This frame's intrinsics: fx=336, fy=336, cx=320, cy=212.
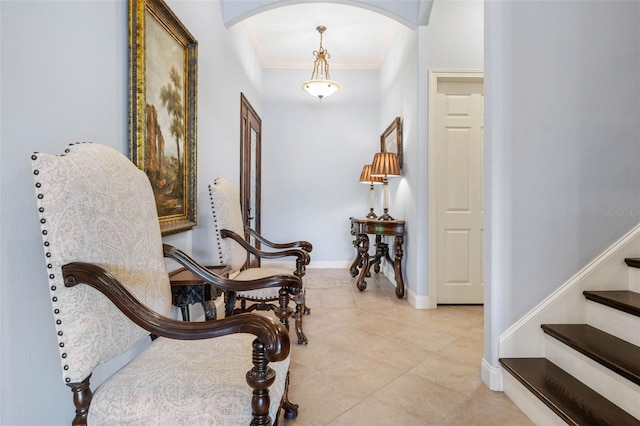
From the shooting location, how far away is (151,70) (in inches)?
69.2

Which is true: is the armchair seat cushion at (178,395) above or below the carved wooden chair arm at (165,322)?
below

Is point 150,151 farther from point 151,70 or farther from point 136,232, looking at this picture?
point 136,232

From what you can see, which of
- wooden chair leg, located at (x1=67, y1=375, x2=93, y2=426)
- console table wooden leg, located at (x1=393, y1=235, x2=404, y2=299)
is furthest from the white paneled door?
wooden chair leg, located at (x1=67, y1=375, x2=93, y2=426)

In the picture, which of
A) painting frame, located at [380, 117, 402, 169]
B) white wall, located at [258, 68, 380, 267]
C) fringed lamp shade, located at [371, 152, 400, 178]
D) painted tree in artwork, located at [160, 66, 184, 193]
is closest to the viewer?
painted tree in artwork, located at [160, 66, 184, 193]

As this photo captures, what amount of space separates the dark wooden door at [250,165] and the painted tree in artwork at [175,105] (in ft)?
4.64

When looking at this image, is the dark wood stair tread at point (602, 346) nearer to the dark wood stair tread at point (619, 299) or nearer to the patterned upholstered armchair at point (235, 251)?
the dark wood stair tread at point (619, 299)

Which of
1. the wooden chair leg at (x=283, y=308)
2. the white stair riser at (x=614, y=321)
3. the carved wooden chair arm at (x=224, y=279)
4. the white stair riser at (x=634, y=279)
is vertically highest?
the carved wooden chair arm at (x=224, y=279)

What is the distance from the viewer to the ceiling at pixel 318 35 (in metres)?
3.68

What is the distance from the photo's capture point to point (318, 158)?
511 cm

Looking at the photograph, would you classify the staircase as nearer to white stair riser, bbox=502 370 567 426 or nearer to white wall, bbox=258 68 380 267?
white stair riser, bbox=502 370 567 426

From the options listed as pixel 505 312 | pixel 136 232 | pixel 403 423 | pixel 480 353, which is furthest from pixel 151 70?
pixel 480 353

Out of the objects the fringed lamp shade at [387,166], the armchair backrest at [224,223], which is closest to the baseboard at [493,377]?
the armchair backrest at [224,223]

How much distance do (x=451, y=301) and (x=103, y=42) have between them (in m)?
3.34

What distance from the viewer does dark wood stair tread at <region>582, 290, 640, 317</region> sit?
149 centimetres
